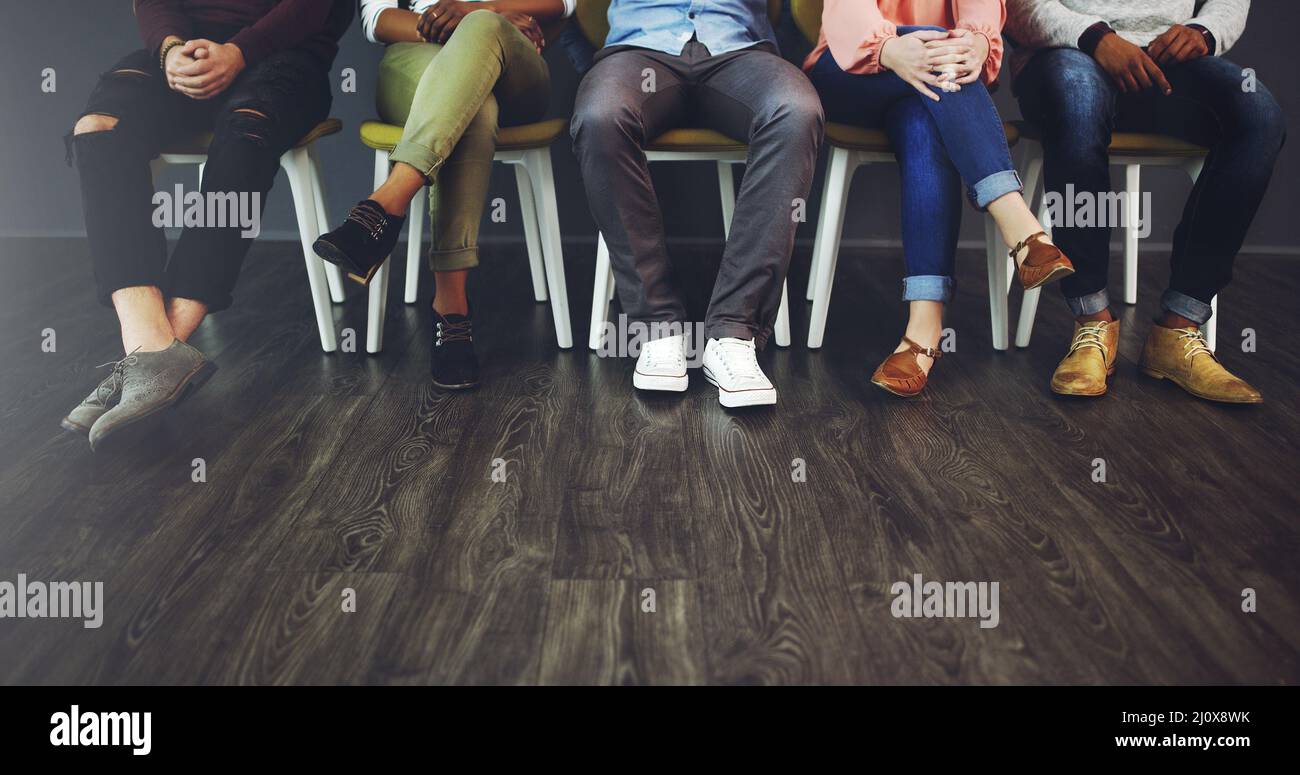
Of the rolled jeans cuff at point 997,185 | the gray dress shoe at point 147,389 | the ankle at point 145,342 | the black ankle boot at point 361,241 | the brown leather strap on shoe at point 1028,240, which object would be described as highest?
the rolled jeans cuff at point 997,185

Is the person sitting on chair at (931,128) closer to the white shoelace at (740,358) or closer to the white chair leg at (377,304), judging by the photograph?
the white shoelace at (740,358)

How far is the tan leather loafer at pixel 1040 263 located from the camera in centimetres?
181

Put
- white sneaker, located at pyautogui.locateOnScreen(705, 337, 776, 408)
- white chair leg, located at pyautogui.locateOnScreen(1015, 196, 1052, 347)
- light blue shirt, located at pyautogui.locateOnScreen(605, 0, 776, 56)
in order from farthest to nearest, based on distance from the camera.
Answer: white chair leg, located at pyautogui.locateOnScreen(1015, 196, 1052, 347) → light blue shirt, located at pyautogui.locateOnScreen(605, 0, 776, 56) → white sneaker, located at pyautogui.locateOnScreen(705, 337, 776, 408)

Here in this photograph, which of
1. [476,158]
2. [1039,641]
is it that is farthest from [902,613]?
[476,158]

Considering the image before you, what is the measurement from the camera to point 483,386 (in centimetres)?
205

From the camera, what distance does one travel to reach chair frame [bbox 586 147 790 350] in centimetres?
207

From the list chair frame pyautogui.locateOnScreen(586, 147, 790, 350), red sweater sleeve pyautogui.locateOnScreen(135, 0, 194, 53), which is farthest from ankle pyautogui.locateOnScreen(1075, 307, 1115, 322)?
red sweater sleeve pyautogui.locateOnScreen(135, 0, 194, 53)

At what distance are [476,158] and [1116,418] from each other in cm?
129

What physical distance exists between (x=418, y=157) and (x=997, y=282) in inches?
48.9

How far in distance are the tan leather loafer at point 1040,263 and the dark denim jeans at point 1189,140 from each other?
17 cm

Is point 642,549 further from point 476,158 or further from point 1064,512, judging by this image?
point 476,158

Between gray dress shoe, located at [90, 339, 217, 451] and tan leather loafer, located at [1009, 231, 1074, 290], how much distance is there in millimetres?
1488

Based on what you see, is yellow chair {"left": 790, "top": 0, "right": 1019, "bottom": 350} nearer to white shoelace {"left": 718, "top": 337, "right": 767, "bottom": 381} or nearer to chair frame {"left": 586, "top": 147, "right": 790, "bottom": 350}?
chair frame {"left": 586, "top": 147, "right": 790, "bottom": 350}

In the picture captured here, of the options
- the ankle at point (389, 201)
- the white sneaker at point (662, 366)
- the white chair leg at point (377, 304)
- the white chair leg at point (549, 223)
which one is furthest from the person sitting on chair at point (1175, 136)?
the white chair leg at point (377, 304)
